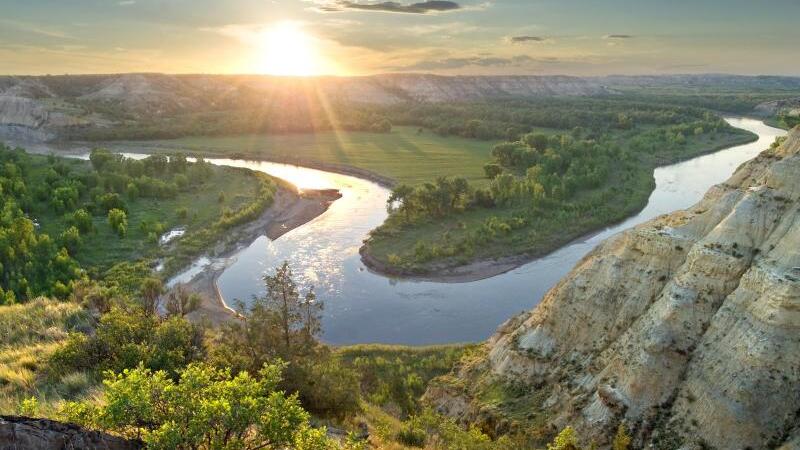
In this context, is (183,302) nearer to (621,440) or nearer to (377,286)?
(377,286)

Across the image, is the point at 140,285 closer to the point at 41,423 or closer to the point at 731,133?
the point at 41,423

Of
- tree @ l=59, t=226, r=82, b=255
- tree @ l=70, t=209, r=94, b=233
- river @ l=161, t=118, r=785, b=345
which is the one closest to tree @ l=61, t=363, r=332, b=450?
river @ l=161, t=118, r=785, b=345

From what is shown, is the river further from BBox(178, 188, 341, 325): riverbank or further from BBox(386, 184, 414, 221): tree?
BBox(386, 184, 414, 221): tree

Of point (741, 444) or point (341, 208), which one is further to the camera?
point (341, 208)

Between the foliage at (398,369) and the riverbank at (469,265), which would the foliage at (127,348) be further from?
the riverbank at (469,265)

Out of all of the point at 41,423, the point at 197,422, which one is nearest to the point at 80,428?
the point at 41,423

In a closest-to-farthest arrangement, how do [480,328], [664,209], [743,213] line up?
[743,213] → [480,328] → [664,209]
